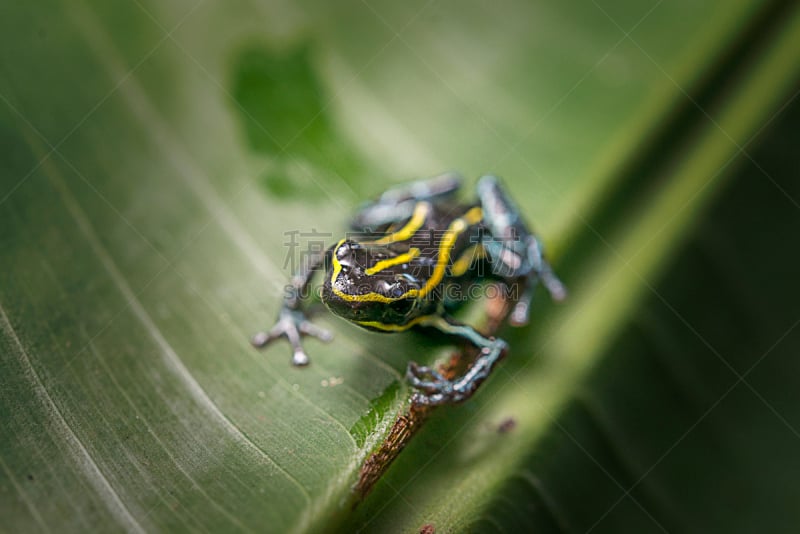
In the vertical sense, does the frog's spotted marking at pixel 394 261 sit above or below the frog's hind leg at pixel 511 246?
below

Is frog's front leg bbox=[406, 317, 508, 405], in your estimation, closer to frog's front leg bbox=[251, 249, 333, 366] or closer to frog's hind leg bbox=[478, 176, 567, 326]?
frog's hind leg bbox=[478, 176, 567, 326]

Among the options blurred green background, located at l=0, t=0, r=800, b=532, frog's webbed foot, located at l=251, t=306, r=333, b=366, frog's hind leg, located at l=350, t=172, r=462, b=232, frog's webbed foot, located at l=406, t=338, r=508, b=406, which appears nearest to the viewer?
blurred green background, located at l=0, t=0, r=800, b=532

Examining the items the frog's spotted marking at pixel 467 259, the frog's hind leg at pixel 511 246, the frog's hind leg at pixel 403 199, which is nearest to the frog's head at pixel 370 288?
the frog's spotted marking at pixel 467 259

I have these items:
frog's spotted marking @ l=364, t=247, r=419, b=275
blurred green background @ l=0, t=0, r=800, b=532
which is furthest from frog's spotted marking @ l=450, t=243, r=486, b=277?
blurred green background @ l=0, t=0, r=800, b=532

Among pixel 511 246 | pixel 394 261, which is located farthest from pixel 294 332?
pixel 511 246

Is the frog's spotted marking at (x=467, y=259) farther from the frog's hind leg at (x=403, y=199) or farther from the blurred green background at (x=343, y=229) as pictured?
the blurred green background at (x=343, y=229)

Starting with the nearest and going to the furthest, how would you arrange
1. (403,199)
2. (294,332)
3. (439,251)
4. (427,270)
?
(294,332)
(427,270)
(439,251)
(403,199)

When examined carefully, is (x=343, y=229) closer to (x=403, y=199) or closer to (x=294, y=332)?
(x=403, y=199)
